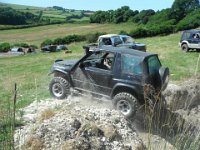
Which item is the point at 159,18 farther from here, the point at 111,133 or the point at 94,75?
the point at 111,133

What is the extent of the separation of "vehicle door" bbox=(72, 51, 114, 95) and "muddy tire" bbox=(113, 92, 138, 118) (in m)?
0.58

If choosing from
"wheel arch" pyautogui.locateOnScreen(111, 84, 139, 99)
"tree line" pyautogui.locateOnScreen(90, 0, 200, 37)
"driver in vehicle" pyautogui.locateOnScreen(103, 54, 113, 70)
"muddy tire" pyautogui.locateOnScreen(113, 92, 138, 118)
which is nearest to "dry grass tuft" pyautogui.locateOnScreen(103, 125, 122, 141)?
"muddy tire" pyautogui.locateOnScreen(113, 92, 138, 118)

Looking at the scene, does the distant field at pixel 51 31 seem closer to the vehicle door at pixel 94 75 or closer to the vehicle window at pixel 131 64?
the vehicle door at pixel 94 75

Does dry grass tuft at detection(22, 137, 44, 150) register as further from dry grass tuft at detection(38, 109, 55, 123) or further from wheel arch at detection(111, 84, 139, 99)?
wheel arch at detection(111, 84, 139, 99)

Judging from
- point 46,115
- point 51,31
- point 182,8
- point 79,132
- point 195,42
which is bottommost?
point 51,31

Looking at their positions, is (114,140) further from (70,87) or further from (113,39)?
(113,39)

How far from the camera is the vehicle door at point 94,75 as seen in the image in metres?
11.0

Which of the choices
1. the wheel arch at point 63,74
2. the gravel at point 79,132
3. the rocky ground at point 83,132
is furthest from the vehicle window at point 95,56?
the gravel at point 79,132

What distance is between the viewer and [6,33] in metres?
71.0

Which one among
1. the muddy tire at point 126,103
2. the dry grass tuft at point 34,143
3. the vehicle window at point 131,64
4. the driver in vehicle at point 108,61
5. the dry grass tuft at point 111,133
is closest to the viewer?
the dry grass tuft at point 34,143

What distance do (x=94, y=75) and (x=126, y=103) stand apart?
4.19 feet

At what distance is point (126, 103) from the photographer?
10422 millimetres

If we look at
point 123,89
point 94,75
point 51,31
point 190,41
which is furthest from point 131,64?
point 51,31

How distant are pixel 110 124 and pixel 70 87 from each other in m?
3.95
